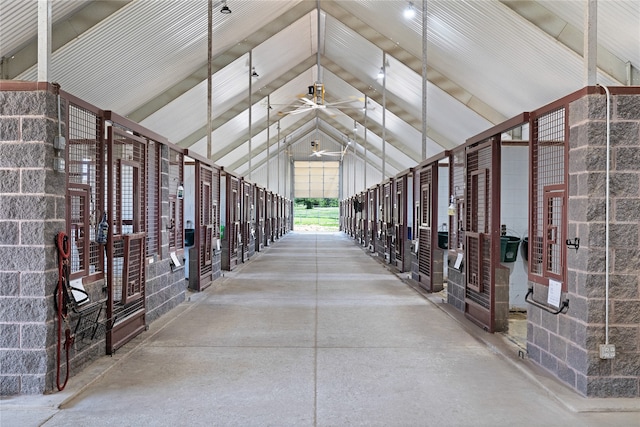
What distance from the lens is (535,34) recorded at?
10086 mm

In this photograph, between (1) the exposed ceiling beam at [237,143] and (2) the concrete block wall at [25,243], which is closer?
(2) the concrete block wall at [25,243]

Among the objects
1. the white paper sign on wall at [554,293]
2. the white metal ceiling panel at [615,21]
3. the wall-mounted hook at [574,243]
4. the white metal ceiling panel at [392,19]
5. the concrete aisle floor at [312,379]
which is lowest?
the concrete aisle floor at [312,379]

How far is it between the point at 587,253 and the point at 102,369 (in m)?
3.94

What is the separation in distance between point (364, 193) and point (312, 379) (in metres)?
17.8

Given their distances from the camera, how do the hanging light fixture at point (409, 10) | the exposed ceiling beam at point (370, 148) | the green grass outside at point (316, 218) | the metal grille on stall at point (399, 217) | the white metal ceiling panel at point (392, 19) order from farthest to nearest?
the green grass outside at point (316, 218)
the exposed ceiling beam at point (370, 148)
the white metal ceiling panel at point (392, 19)
the metal grille on stall at point (399, 217)
the hanging light fixture at point (409, 10)

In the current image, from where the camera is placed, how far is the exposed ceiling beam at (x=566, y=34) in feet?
30.2

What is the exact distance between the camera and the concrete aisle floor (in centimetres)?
340

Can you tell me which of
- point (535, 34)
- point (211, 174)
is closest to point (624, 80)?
point (535, 34)

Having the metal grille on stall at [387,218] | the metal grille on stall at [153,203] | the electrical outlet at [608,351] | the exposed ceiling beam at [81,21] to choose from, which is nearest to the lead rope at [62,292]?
the metal grille on stall at [153,203]

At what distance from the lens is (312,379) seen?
416 centimetres

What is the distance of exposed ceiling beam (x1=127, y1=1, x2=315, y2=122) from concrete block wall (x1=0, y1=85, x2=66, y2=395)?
11.5 metres

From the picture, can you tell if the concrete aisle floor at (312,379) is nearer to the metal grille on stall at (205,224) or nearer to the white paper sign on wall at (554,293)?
the white paper sign on wall at (554,293)

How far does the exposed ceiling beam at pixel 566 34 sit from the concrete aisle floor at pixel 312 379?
574cm

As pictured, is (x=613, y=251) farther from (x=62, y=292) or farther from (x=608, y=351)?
(x=62, y=292)
